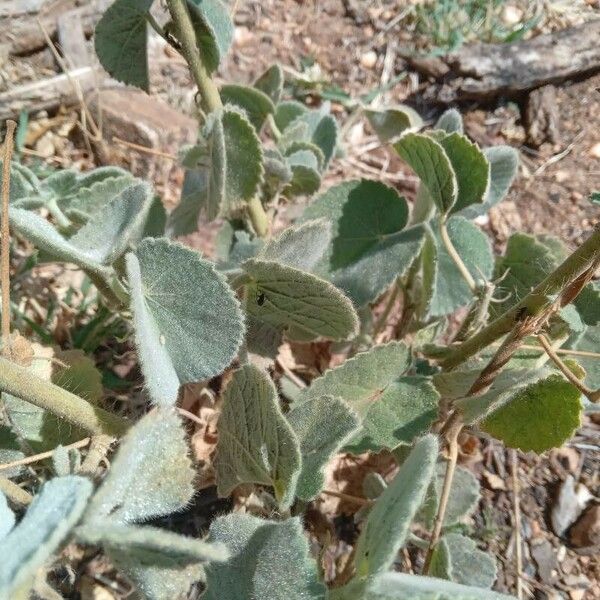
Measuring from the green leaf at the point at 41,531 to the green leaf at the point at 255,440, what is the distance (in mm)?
229

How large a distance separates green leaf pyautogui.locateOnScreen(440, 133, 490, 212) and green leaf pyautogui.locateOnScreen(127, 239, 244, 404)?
35 cm

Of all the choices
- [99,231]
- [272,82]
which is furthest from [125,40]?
[99,231]

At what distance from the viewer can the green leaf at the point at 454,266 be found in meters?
1.13

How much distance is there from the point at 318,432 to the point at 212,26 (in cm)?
56

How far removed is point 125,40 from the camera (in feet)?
3.75

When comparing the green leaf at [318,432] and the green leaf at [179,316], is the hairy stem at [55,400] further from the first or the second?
the green leaf at [318,432]

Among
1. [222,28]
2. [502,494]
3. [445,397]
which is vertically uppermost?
[222,28]

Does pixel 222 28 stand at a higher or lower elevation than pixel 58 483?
higher

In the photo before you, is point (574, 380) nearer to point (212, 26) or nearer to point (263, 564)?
point (263, 564)

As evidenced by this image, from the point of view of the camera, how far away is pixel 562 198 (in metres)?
1.80

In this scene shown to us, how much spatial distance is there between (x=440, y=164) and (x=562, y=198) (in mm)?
976

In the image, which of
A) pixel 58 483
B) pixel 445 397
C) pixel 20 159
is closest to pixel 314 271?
pixel 445 397

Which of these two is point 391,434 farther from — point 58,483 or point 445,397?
point 58,483

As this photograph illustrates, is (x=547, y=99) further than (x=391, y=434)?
Yes
